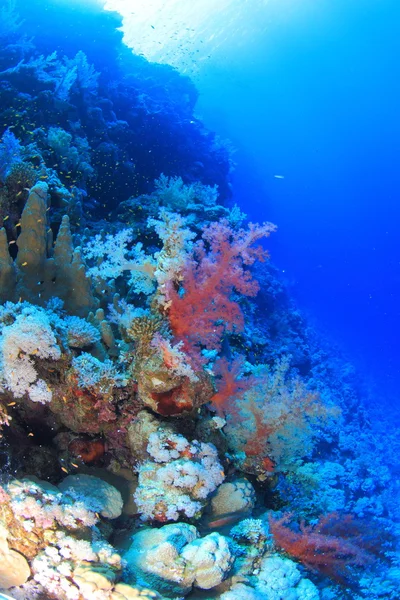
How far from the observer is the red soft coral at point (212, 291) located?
3953 millimetres

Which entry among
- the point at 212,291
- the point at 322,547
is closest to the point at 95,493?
the point at 212,291

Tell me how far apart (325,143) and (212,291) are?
Answer: 393 feet

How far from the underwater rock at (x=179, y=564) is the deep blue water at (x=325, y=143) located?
69.9m

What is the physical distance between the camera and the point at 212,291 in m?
4.05

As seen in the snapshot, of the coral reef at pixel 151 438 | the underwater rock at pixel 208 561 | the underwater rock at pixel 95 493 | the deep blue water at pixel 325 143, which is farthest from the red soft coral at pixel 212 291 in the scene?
the deep blue water at pixel 325 143

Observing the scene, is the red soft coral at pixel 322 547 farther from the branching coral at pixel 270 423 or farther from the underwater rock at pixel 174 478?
the underwater rock at pixel 174 478

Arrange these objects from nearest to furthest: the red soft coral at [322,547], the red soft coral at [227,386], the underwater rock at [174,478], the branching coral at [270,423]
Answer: the underwater rock at [174,478] → the red soft coral at [322,547] → the red soft coral at [227,386] → the branching coral at [270,423]

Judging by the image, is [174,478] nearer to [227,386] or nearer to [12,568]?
[227,386]

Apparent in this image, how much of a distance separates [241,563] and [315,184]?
374 ft

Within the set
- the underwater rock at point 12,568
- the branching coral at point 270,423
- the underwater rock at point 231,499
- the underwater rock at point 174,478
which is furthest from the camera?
the branching coral at point 270,423

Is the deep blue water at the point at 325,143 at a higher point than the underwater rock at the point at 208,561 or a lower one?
higher

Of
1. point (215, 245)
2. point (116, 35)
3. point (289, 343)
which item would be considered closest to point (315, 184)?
point (116, 35)

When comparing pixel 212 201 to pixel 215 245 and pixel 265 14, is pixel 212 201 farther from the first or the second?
pixel 265 14

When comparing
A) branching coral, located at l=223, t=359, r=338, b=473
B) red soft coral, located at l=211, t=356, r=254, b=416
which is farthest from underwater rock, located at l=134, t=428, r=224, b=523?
branching coral, located at l=223, t=359, r=338, b=473
